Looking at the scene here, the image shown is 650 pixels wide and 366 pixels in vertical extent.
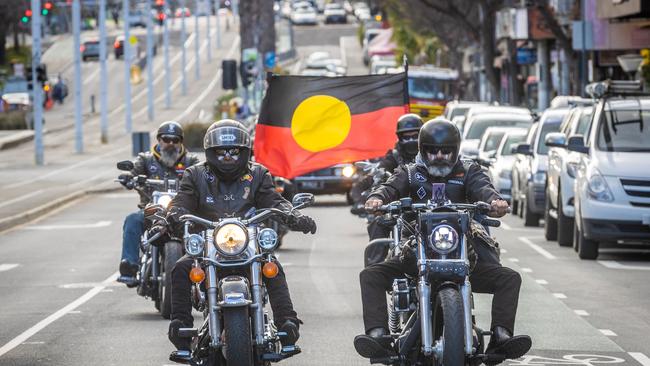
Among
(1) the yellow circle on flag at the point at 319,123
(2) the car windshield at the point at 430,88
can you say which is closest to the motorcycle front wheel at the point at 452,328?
(1) the yellow circle on flag at the point at 319,123

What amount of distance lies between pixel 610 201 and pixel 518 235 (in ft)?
17.1

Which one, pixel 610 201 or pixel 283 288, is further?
pixel 610 201

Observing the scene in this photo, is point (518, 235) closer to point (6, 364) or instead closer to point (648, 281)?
point (648, 281)

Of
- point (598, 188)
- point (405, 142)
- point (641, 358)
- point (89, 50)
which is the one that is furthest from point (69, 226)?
point (89, 50)

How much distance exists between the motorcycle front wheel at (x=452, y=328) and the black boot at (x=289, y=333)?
3.28 ft

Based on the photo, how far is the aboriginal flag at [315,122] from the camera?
1555 centimetres

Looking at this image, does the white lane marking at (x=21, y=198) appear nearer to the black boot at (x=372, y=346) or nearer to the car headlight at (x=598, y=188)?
the car headlight at (x=598, y=188)

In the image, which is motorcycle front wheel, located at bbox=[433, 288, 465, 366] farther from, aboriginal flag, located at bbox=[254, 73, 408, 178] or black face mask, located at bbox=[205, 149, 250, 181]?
aboriginal flag, located at bbox=[254, 73, 408, 178]

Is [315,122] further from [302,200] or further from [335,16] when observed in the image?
[335,16]

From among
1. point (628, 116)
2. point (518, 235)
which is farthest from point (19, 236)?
point (628, 116)

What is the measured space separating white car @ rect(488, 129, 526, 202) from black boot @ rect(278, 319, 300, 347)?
21832 mm

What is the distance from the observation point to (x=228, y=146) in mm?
10922

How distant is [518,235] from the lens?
2592cm

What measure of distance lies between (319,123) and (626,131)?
6.98 m
